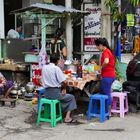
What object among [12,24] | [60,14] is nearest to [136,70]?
[60,14]

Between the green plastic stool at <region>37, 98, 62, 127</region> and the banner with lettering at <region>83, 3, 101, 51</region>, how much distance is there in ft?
16.8

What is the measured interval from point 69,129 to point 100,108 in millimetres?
923

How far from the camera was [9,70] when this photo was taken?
12070 mm

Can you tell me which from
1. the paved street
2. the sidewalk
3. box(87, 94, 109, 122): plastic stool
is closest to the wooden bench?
the paved street

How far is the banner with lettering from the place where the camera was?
13197mm

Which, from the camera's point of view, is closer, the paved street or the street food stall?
the paved street

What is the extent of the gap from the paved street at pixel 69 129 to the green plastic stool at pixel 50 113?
0.40 feet

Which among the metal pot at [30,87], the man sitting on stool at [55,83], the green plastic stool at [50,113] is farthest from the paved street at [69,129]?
the metal pot at [30,87]

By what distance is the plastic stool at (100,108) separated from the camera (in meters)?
8.68

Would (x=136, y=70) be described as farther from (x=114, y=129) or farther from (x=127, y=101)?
(x=114, y=129)

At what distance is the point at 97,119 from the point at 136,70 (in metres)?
1.45

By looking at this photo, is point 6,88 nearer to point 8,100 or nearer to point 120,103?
point 8,100

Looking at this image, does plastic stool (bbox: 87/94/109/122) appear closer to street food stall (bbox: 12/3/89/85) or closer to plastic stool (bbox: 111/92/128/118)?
plastic stool (bbox: 111/92/128/118)

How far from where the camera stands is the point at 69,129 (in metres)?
8.14
